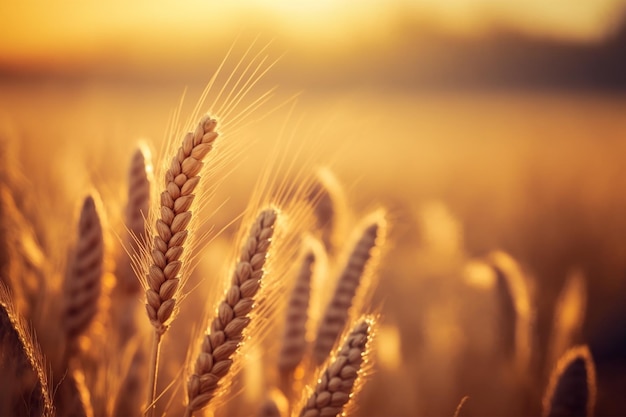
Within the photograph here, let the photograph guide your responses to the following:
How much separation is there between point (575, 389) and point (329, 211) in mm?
1005

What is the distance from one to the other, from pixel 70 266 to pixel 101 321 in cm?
21

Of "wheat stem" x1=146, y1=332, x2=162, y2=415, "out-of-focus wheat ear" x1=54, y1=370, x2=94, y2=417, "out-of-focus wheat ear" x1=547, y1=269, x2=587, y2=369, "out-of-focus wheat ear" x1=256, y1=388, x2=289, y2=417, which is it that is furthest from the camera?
"out-of-focus wheat ear" x1=547, y1=269, x2=587, y2=369

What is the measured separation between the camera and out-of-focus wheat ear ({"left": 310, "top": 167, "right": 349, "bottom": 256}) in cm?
210

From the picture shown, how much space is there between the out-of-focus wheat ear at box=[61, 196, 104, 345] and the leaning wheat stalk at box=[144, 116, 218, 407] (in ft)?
1.47

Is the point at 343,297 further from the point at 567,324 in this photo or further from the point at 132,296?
the point at 567,324

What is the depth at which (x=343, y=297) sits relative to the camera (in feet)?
4.95

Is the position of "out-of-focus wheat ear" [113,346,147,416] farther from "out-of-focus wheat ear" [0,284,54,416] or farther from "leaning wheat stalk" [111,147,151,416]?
"out-of-focus wheat ear" [0,284,54,416]

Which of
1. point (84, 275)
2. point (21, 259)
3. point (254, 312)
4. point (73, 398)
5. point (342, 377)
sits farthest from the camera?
point (21, 259)

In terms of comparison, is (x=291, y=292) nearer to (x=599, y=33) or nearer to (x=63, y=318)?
(x=63, y=318)

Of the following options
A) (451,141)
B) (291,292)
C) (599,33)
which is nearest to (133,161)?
(291,292)

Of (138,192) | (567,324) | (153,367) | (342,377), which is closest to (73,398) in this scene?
(153,367)

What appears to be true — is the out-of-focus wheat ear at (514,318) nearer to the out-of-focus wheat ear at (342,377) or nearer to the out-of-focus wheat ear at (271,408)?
the out-of-focus wheat ear at (271,408)

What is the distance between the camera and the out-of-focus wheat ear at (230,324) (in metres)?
1.10

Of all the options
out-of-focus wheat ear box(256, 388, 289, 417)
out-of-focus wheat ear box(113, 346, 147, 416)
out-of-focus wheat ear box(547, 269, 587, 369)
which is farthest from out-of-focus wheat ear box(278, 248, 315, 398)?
out-of-focus wheat ear box(547, 269, 587, 369)
